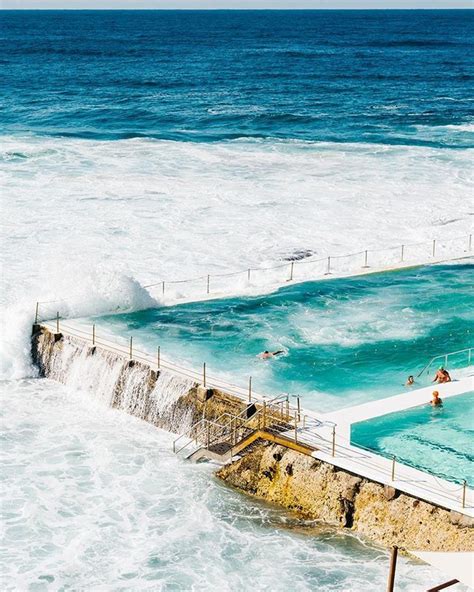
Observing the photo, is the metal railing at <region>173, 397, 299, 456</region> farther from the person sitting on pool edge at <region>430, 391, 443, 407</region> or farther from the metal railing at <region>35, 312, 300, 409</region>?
the person sitting on pool edge at <region>430, 391, 443, 407</region>

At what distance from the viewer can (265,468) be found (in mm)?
23031

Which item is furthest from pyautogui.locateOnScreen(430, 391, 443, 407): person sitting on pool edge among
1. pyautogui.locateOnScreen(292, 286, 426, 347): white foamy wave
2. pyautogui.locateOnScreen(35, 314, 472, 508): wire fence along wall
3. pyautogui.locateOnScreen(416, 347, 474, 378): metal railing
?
pyautogui.locateOnScreen(292, 286, 426, 347): white foamy wave

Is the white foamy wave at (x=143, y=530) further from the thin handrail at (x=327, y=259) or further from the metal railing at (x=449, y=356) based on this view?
the thin handrail at (x=327, y=259)

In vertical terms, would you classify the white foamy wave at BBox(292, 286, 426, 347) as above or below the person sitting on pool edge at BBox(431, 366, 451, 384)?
above

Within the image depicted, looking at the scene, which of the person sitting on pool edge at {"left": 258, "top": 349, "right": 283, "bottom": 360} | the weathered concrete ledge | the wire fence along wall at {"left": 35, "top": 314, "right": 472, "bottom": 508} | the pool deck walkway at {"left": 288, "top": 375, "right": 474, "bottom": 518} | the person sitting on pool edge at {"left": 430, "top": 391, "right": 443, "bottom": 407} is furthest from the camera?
the person sitting on pool edge at {"left": 258, "top": 349, "right": 283, "bottom": 360}

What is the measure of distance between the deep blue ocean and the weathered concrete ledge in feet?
138

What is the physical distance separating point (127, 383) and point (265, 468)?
569cm

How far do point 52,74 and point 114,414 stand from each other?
285 ft

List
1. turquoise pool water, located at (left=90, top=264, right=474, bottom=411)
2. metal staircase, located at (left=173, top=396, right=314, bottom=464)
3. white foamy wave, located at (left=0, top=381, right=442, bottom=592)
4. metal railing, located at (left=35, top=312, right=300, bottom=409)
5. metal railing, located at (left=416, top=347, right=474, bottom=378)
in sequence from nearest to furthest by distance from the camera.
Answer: white foamy wave, located at (left=0, top=381, right=442, bottom=592) → metal staircase, located at (left=173, top=396, right=314, bottom=464) → metal railing, located at (left=35, top=312, right=300, bottom=409) → turquoise pool water, located at (left=90, top=264, right=474, bottom=411) → metal railing, located at (left=416, top=347, right=474, bottom=378)

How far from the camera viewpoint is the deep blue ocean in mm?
72562

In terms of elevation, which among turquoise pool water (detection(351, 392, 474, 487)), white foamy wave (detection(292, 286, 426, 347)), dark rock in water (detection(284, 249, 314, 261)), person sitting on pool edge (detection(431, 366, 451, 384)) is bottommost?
turquoise pool water (detection(351, 392, 474, 487))

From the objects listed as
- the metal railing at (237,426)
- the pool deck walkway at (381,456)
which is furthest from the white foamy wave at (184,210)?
the pool deck walkway at (381,456)

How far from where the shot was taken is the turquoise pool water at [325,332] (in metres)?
26.7

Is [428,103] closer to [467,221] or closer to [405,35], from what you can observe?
[467,221]
